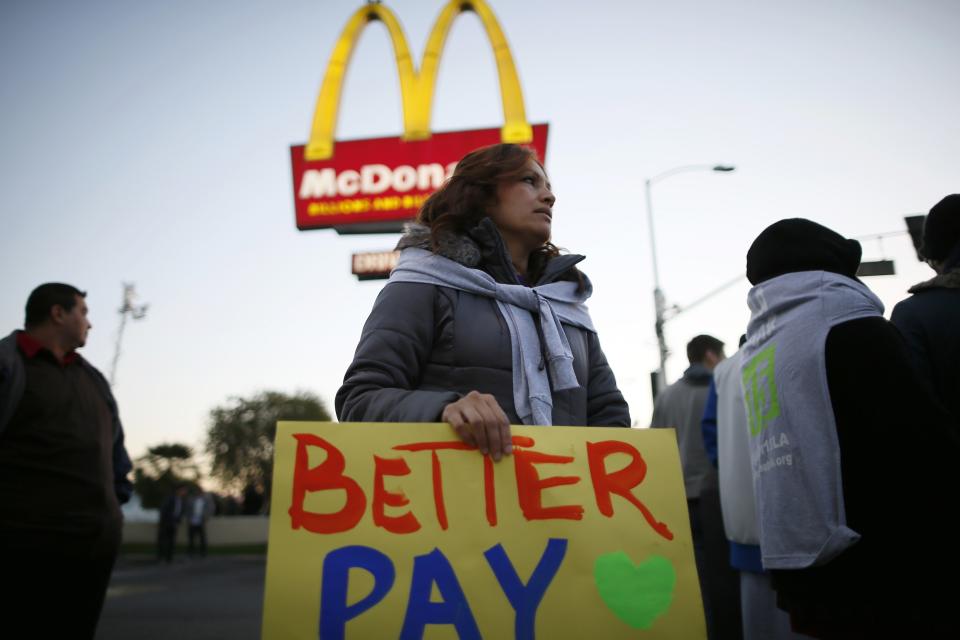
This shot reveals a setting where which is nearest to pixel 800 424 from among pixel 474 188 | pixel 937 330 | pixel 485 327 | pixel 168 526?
pixel 937 330

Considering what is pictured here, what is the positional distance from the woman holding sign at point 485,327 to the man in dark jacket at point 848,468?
1.55 feet

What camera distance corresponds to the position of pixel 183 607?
28.1 feet

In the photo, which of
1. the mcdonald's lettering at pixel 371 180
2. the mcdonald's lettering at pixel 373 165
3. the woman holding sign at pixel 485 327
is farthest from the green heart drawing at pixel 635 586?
the mcdonald's lettering at pixel 371 180

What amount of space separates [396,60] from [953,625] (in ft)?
46.8

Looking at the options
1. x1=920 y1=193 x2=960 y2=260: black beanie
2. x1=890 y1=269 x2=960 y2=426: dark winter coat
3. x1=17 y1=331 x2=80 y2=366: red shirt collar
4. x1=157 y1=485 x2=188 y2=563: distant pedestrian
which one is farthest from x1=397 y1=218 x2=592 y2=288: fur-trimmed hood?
x1=157 y1=485 x2=188 y2=563: distant pedestrian

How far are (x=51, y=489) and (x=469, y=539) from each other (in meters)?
2.16

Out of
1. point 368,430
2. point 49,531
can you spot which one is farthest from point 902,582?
point 49,531

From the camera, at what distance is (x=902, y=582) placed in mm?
1641

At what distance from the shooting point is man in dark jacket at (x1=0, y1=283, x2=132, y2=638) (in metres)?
→ 2.67

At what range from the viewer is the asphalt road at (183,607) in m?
6.40

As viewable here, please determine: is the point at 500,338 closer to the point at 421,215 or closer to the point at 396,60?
the point at 421,215

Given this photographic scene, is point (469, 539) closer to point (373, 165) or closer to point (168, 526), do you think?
point (373, 165)

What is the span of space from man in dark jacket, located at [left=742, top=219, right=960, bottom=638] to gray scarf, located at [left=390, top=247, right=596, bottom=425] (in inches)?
24.1

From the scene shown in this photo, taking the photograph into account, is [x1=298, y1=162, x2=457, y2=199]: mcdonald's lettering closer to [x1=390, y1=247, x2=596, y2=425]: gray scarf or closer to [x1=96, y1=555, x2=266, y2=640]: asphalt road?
[x1=96, y1=555, x2=266, y2=640]: asphalt road
